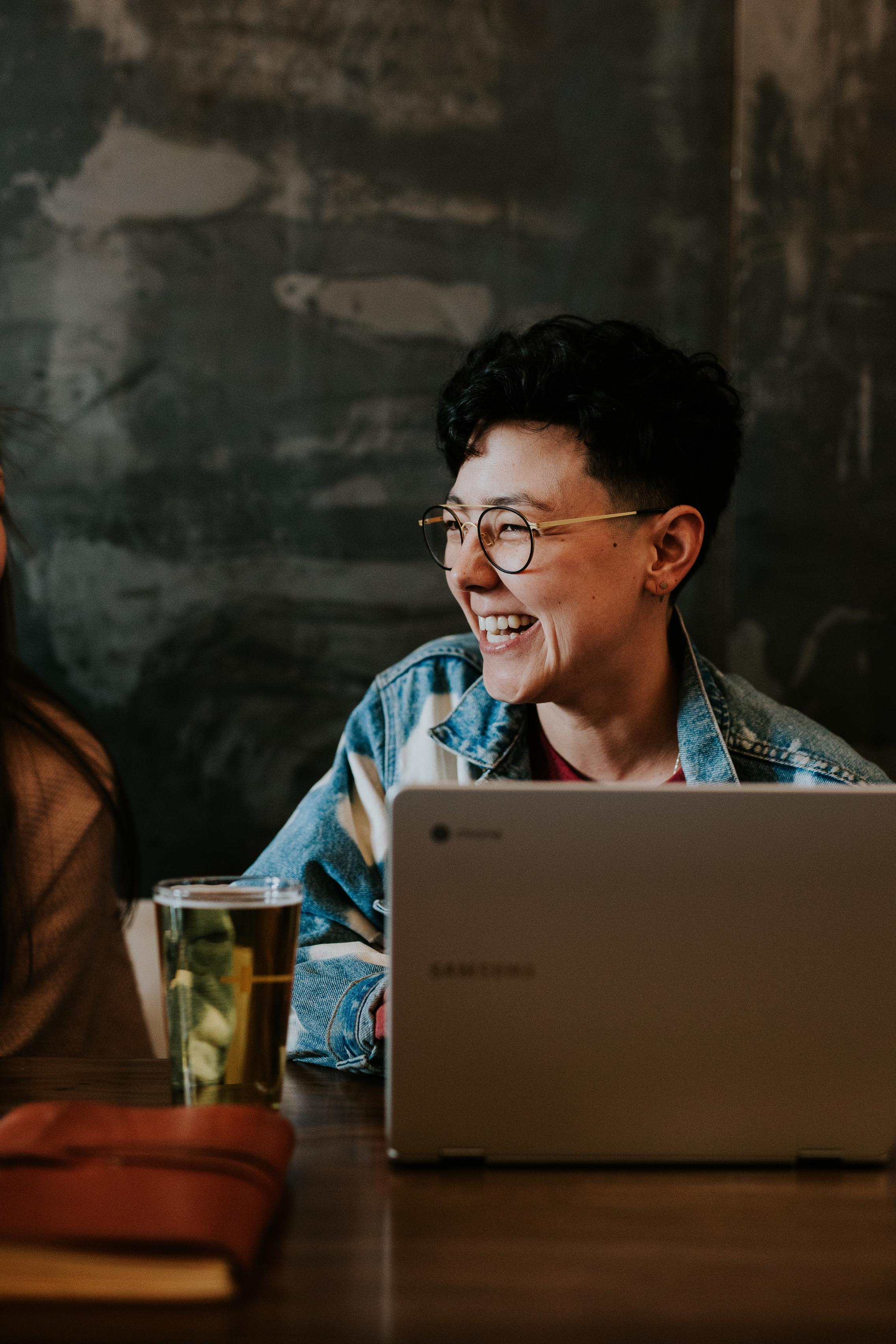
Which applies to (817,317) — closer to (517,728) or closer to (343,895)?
(517,728)

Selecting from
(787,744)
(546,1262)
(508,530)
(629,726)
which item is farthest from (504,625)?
(546,1262)

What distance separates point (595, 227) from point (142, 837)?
1.37 meters

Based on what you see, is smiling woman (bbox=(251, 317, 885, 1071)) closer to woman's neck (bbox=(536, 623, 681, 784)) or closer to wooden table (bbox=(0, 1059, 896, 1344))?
woman's neck (bbox=(536, 623, 681, 784))

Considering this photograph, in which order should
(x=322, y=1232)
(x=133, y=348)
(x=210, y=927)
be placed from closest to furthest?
(x=322, y=1232) → (x=210, y=927) → (x=133, y=348)

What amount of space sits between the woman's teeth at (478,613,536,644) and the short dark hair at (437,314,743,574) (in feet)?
0.61

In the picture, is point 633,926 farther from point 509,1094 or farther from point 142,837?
point 142,837

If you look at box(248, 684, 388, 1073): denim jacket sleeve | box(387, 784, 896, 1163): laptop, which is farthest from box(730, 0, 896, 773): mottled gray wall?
box(387, 784, 896, 1163): laptop

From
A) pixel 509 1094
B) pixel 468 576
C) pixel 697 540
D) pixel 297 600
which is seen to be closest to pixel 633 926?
pixel 509 1094

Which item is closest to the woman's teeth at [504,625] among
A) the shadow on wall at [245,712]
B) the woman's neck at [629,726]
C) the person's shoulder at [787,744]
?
the woman's neck at [629,726]

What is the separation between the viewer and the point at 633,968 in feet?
2.40

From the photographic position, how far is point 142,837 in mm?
2080

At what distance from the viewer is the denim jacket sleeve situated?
39.5 inches

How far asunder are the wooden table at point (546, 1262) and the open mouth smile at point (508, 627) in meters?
0.73

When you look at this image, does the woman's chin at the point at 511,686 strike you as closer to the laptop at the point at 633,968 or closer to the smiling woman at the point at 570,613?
the smiling woman at the point at 570,613
